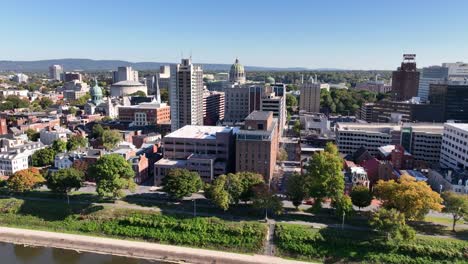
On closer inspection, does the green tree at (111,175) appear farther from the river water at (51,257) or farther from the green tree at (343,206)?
the green tree at (343,206)

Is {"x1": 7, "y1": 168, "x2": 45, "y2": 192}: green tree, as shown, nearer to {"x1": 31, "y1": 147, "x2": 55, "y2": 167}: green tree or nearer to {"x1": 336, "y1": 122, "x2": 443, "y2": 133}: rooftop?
{"x1": 31, "y1": 147, "x2": 55, "y2": 167}: green tree

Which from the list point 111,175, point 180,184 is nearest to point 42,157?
point 111,175

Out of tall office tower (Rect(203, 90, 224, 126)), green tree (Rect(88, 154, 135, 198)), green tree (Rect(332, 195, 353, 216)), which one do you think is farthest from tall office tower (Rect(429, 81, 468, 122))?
green tree (Rect(88, 154, 135, 198))

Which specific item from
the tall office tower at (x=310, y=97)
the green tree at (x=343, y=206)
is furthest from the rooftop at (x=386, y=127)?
the tall office tower at (x=310, y=97)

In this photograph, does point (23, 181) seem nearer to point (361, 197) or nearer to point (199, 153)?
point (199, 153)

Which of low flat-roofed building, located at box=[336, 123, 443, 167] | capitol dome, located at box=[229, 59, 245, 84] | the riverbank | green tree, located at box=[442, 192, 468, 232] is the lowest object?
the riverbank

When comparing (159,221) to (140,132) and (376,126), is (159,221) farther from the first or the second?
(376,126)

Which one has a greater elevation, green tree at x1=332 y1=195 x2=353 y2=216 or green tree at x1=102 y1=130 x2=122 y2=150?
green tree at x1=102 y1=130 x2=122 y2=150
